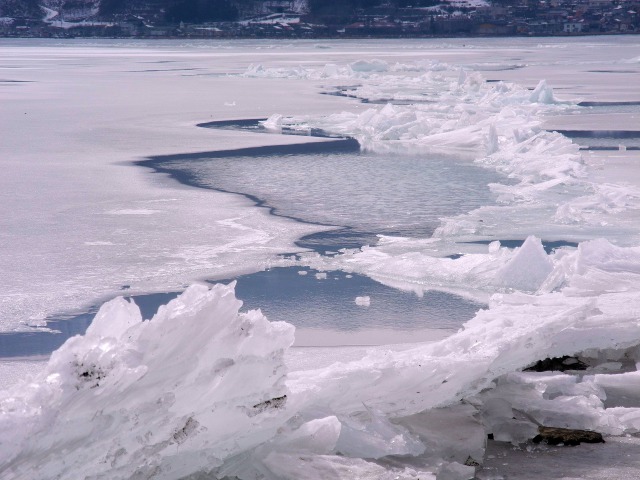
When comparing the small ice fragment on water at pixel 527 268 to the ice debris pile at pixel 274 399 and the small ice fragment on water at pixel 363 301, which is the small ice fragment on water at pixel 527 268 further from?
the ice debris pile at pixel 274 399

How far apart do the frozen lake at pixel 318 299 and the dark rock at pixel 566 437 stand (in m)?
0.04

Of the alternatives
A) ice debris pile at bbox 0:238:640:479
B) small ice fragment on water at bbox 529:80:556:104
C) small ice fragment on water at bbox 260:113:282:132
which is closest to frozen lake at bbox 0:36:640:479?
ice debris pile at bbox 0:238:640:479

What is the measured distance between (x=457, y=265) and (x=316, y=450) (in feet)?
8.26

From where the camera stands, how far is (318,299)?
4.25 metres

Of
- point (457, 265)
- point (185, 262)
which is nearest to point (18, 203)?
point (185, 262)

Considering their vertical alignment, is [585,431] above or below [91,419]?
below

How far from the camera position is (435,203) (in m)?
6.69

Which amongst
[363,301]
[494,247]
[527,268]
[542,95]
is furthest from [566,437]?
[542,95]

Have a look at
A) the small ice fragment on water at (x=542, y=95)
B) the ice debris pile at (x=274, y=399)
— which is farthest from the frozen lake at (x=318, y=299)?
the small ice fragment on water at (x=542, y=95)

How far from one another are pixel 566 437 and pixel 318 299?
184cm

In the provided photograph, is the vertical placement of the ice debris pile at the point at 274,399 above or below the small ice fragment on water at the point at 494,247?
above

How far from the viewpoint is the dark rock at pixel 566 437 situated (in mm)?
2541

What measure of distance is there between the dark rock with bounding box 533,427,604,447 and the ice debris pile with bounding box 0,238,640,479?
0.10 feet

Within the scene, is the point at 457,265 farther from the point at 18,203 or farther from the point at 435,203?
the point at 18,203
